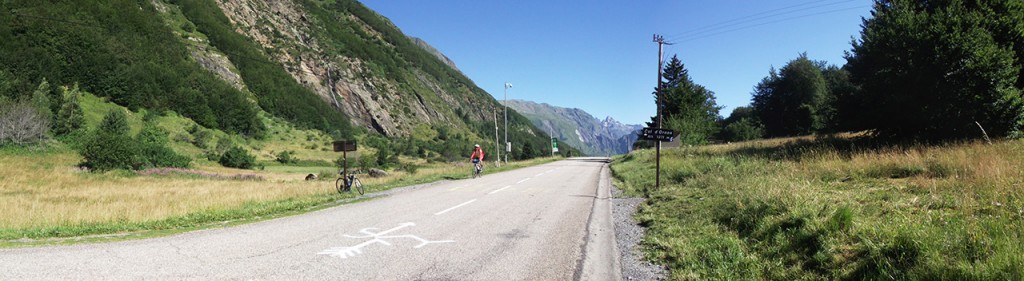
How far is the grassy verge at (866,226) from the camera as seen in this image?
408cm

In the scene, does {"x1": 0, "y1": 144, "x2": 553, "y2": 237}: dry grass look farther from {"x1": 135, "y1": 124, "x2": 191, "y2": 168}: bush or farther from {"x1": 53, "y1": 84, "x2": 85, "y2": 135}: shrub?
{"x1": 53, "y1": 84, "x2": 85, "y2": 135}: shrub

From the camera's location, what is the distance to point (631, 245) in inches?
282

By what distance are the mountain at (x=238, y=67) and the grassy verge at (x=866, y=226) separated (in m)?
64.7

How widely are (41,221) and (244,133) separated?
66.6 m

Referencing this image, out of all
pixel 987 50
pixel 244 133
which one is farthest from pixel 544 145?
pixel 987 50

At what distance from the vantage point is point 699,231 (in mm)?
7301

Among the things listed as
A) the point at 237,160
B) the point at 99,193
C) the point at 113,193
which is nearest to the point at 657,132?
the point at 113,193

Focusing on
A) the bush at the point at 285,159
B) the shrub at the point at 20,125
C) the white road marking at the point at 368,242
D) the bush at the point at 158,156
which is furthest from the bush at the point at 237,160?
the white road marking at the point at 368,242

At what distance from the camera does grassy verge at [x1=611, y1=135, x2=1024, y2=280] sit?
4078 mm

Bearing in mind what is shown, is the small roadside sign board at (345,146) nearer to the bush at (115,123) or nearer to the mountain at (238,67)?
the bush at (115,123)

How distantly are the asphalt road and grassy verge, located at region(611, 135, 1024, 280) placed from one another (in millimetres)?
1343

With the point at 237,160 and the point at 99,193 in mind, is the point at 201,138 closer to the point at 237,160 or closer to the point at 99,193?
the point at 237,160

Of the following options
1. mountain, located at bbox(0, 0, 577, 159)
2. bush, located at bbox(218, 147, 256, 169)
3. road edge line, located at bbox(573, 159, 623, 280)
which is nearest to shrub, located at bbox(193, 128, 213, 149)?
mountain, located at bbox(0, 0, 577, 159)

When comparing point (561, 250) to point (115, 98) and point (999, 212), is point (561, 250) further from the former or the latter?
point (115, 98)
